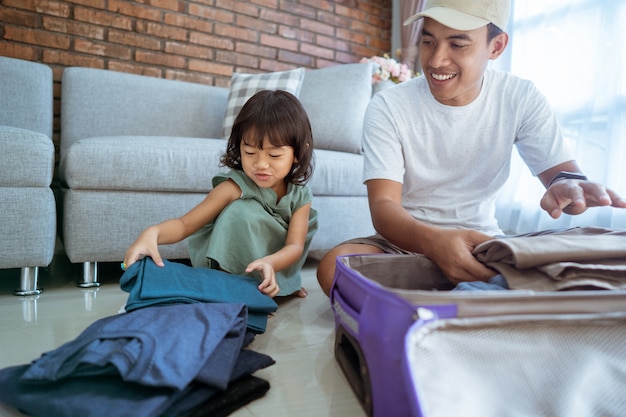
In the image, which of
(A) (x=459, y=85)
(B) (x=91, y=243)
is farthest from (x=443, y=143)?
(B) (x=91, y=243)

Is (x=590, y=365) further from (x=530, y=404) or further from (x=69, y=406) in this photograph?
(x=69, y=406)

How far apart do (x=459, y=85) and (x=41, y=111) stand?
1.88 meters

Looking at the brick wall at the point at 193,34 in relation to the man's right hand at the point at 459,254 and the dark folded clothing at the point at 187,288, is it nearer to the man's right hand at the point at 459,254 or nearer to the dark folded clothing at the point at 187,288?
the dark folded clothing at the point at 187,288

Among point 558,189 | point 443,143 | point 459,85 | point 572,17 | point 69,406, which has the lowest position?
point 69,406

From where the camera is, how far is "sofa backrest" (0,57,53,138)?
6.68 feet

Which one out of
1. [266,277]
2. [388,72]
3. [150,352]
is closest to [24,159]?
[266,277]

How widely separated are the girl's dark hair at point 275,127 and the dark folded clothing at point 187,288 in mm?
387

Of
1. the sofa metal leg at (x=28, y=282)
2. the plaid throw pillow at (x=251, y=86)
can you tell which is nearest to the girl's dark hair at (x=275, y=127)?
the sofa metal leg at (x=28, y=282)

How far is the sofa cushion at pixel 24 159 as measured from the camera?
4.42 ft

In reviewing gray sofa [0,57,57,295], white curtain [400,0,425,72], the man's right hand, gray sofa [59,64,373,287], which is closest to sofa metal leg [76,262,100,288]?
gray sofa [59,64,373,287]

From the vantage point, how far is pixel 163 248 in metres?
1.66

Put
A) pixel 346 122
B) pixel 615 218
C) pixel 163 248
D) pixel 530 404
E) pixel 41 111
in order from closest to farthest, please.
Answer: pixel 530 404 → pixel 163 248 → pixel 615 218 → pixel 41 111 → pixel 346 122

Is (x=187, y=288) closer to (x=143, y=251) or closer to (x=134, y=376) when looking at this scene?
(x=143, y=251)

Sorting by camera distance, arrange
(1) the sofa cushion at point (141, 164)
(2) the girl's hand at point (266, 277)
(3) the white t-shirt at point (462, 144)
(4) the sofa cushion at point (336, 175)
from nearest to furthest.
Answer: (2) the girl's hand at point (266, 277) < (3) the white t-shirt at point (462, 144) < (1) the sofa cushion at point (141, 164) < (4) the sofa cushion at point (336, 175)
